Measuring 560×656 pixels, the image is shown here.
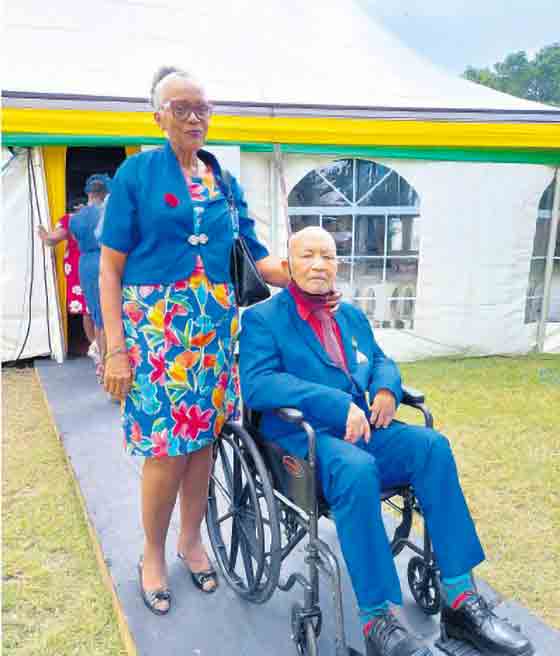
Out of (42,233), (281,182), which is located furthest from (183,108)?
(42,233)

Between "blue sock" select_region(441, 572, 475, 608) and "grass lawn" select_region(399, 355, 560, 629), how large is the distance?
60 cm

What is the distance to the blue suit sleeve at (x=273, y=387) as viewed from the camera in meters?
1.60

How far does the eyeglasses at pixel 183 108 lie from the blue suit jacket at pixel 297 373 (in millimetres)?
579

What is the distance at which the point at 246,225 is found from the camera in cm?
190

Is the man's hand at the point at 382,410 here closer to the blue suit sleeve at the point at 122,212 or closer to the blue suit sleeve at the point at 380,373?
the blue suit sleeve at the point at 380,373

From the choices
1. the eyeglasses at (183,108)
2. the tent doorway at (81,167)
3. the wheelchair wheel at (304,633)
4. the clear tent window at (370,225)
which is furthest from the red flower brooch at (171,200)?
the tent doorway at (81,167)

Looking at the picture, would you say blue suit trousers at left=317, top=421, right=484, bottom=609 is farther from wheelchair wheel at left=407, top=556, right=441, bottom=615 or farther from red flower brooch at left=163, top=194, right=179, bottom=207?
red flower brooch at left=163, top=194, right=179, bottom=207

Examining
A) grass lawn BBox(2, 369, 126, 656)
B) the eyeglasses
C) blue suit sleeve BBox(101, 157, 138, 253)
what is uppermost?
the eyeglasses

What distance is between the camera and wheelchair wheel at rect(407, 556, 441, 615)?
1772mm

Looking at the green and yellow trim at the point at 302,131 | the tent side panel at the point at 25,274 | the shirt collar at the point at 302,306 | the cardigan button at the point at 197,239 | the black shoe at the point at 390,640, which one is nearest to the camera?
the black shoe at the point at 390,640

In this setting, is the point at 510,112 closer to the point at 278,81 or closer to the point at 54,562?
the point at 278,81

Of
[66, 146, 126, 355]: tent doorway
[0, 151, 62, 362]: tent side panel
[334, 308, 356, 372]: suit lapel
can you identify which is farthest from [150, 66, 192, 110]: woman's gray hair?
[66, 146, 126, 355]: tent doorway

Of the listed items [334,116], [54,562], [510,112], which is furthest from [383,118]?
[54,562]

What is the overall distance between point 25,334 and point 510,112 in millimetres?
4575
